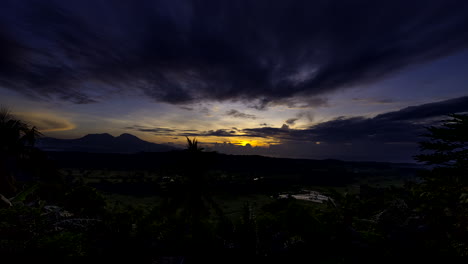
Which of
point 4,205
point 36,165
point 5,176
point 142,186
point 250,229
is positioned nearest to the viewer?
point 250,229

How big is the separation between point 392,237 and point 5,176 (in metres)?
21.1

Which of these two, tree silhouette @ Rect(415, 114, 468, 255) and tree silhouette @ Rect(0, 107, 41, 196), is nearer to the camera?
tree silhouette @ Rect(415, 114, 468, 255)

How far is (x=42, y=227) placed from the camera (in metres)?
6.79

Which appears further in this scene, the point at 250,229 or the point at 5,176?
the point at 5,176

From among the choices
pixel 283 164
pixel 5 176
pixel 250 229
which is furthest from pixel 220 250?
pixel 283 164

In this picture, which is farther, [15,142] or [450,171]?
[15,142]

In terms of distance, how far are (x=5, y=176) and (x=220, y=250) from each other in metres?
14.7

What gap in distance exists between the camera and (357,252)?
7590 mm

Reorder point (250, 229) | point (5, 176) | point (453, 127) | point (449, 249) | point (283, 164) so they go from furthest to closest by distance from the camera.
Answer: point (283, 164) → point (5, 176) → point (250, 229) → point (449, 249) → point (453, 127)

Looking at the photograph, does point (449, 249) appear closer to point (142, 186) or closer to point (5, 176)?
point (5, 176)

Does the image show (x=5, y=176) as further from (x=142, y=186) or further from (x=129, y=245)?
(x=142, y=186)

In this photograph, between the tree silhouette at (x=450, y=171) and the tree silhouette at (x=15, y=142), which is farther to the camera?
the tree silhouette at (x=15, y=142)

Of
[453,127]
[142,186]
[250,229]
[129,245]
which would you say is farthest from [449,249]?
[142,186]

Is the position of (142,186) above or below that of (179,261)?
below
